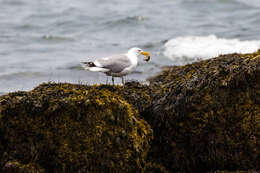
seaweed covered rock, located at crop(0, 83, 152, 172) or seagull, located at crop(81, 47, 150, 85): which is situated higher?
seagull, located at crop(81, 47, 150, 85)

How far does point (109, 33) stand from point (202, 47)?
4179mm

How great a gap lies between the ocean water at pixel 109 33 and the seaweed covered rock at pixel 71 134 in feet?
17.4

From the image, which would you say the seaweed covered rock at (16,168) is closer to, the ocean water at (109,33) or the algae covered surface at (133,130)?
the algae covered surface at (133,130)

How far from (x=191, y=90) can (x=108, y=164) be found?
1214mm

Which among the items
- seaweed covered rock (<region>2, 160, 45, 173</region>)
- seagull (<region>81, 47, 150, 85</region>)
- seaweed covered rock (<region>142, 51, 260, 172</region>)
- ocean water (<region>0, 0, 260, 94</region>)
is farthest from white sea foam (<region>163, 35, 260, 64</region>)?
seaweed covered rock (<region>2, 160, 45, 173</region>)

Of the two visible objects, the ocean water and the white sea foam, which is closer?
the ocean water

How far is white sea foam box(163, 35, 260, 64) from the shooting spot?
13.4 m

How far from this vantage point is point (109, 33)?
663 inches

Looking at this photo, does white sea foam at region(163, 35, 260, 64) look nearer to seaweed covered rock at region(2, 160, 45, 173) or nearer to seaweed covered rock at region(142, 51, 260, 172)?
seaweed covered rock at region(142, 51, 260, 172)

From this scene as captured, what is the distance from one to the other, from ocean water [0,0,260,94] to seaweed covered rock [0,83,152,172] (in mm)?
5299

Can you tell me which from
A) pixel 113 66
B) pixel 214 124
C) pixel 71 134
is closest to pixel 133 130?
pixel 71 134

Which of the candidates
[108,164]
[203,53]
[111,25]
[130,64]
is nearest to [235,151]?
[108,164]

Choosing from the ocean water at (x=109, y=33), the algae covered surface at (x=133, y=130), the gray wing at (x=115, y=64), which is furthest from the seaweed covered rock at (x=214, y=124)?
the ocean water at (x=109, y=33)

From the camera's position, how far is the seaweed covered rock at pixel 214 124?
432 centimetres
